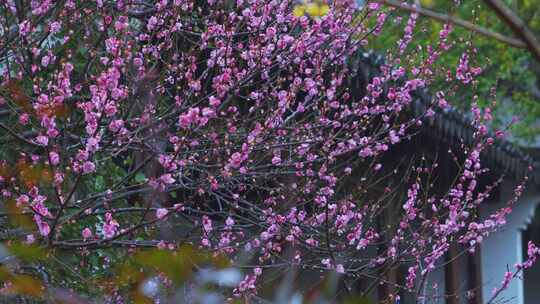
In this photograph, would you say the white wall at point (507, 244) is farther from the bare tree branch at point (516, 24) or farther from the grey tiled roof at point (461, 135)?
the bare tree branch at point (516, 24)

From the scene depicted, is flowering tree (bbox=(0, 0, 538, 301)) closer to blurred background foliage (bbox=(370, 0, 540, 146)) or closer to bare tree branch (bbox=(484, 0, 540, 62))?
bare tree branch (bbox=(484, 0, 540, 62))

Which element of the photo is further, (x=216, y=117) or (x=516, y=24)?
(x=216, y=117)

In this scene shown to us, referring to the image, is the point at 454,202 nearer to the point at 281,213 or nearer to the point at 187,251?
the point at 281,213

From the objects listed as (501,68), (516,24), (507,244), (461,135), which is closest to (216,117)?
(516,24)

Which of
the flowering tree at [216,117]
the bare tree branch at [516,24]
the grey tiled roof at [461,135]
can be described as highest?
the grey tiled roof at [461,135]

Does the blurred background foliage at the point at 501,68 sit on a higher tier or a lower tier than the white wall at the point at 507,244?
higher

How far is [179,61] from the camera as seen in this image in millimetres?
5520

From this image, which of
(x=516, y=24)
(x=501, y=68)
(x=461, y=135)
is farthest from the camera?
(x=501, y=68)

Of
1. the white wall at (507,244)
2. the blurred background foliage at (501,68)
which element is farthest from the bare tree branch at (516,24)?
the blurred background foliage at (501,68)

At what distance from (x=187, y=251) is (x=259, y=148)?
3.51 m

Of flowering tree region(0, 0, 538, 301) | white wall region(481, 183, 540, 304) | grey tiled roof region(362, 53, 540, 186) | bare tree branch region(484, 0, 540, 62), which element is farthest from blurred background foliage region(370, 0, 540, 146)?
bare tree branch region(484, 0, 540, 62)

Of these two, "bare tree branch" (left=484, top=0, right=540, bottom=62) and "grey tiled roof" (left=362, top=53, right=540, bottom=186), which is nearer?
"bare tree branch" (left=484, top=0, right=540, bottom=62)

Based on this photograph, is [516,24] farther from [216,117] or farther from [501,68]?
[501,68]

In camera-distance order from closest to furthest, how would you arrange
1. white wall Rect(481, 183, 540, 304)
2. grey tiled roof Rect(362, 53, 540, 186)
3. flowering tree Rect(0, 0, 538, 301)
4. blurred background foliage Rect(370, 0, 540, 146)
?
flowering tree Rect(0, 0, 538, 301), grey tiled roof Rect(362, 53, 540, 186), white wall Rect(481, 183, 540, 304), blurred background foliage Rect(370, 0, 540, 146)
